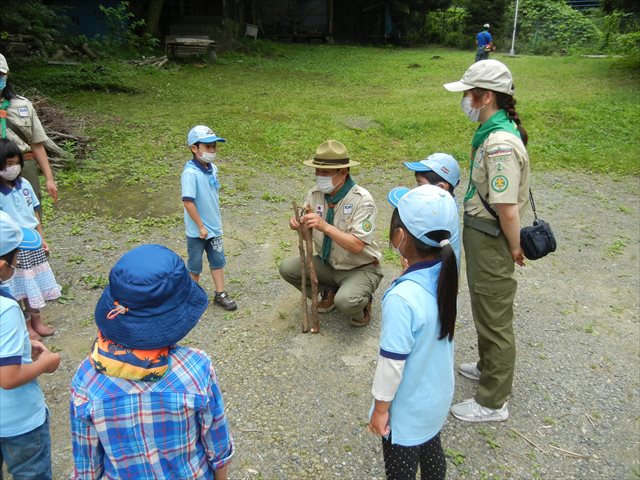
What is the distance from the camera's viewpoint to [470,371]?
11.8 ft

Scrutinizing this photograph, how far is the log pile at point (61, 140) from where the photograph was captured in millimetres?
7625

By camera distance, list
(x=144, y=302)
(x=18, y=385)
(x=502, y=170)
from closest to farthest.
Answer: (x=144, y=302) → (x=18, y=385) → (x=502, y=170)

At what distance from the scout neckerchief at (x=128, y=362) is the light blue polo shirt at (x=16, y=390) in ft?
1.74

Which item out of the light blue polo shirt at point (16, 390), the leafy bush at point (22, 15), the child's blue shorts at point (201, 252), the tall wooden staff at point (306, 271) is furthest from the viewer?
the leafy bush at point (22, 15)

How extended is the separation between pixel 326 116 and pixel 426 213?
9.58m

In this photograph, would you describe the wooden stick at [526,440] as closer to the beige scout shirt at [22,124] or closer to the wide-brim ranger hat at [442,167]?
the wide-brim ranger hat at [442,167]

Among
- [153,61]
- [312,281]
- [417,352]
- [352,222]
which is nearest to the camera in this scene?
[417,352]

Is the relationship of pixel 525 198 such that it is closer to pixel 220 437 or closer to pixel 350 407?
pixel 350 407

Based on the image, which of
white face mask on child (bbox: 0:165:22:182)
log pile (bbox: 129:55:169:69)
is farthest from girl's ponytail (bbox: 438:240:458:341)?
log pile (bbox: 129:55:169:69)

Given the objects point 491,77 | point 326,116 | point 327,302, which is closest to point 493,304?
point 491,77

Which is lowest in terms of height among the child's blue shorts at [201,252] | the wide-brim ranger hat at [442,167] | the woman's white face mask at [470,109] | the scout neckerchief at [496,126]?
→ the child's blue shorts at [201,252]

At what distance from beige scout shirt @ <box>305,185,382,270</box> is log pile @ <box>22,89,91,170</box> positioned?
5354mm

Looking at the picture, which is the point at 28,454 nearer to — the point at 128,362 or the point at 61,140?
the point at 128,362

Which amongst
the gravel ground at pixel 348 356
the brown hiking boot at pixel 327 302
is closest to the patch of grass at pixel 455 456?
the gravel ground at pixel 348 356
